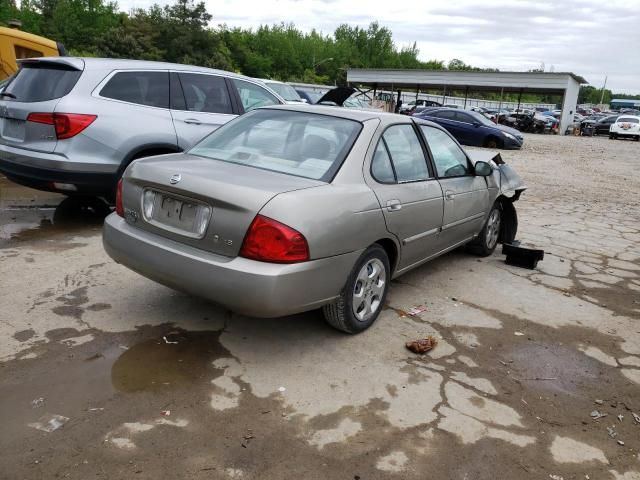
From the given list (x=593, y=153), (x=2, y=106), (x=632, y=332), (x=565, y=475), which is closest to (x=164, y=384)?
(x=565, y=475)

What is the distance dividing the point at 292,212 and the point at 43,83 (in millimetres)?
4003

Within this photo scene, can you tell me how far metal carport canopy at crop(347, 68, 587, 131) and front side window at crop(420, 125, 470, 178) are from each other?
36.5 m

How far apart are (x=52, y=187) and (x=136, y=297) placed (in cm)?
213

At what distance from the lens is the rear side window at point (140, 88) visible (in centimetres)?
566

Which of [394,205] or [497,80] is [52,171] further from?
[497,80]

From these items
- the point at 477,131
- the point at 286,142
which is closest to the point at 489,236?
the point at 286,142

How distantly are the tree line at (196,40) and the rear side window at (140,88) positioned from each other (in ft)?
174

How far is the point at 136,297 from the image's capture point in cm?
414

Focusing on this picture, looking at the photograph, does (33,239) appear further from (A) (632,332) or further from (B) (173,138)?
(A) (632,332)

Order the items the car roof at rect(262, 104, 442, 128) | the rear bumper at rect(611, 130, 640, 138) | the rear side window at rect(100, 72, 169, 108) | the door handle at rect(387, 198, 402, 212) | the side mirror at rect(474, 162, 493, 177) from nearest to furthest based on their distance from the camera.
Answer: the door handle at rect(387, 198, 402, 212) → the car roof at rect(262, 104, 442, 128) → the side mirror at rect(474, 162, 493, 177) → the rear side window at rect(100, 72, 169, 108) → the rear bumper at rect(611, 130, 640, 138)

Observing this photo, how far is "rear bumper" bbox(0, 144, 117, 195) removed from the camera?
529 cm

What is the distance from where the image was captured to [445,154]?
4867 millimetres

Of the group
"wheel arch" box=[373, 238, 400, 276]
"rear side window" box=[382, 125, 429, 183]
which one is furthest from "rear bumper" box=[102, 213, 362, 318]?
"rear side window" box=[382, 125, 429, 183]

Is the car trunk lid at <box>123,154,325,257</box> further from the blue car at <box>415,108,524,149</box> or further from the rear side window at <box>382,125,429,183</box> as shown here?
the blue car at <box>415,108,524,149</box>
